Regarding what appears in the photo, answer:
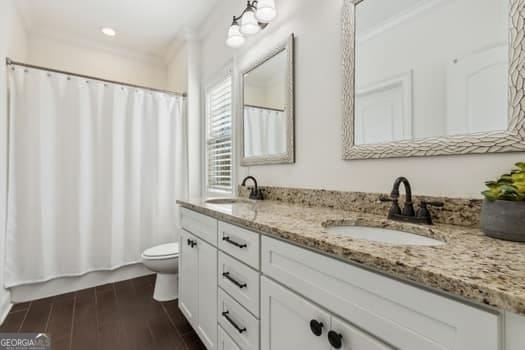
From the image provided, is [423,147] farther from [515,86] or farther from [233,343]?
[233,343]

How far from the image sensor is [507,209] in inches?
25.8

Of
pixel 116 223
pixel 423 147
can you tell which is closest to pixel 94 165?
pixel 116 223

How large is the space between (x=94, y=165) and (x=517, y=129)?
9.15 feet

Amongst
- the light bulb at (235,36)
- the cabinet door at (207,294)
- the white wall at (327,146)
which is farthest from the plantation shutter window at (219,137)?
the cabinet door at (207,294)

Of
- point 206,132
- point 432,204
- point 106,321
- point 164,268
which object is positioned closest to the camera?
point 432,204

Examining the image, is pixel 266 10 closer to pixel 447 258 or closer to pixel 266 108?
pixel 266 108

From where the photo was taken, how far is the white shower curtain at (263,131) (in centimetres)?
167

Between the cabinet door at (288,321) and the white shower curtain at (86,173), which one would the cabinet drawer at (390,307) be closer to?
the cabinet door at (288,321)

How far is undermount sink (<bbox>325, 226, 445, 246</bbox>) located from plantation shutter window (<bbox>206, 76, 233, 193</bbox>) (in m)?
1.42

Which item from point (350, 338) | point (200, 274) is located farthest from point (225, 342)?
point (350, 338)

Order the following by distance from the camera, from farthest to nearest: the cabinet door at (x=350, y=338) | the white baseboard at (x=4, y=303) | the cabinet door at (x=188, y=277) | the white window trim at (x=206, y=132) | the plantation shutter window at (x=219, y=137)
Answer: the plantation shutter window at (x=219, y=137), the white window trim at (x=206, y=132), the white baseboard at (x=4, y=303), the cabinet door at (x=188, y=277), the cabinet door at (x=350, y=338)

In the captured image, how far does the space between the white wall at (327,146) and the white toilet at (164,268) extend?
0.98 metres

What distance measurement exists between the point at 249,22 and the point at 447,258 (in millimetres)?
1685

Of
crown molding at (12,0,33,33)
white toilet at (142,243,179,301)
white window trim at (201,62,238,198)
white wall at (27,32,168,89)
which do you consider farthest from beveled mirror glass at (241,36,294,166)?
crown molding at (12,0,33,33)
